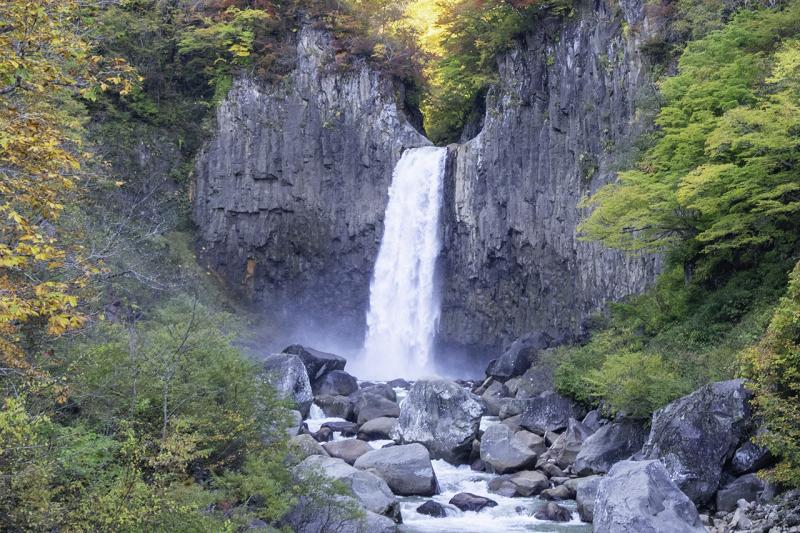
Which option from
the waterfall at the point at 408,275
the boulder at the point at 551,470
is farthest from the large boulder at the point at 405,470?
the waterfall at the point at 408,275

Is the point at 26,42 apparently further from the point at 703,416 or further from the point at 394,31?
the point at 394,31

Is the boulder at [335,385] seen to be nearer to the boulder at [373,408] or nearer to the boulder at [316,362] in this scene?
the boulder at [316,362]

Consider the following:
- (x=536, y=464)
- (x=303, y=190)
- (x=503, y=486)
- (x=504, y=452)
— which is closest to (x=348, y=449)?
(x=504, y=452)

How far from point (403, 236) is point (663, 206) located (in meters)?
18.0

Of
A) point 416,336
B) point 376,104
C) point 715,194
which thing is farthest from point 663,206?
point 376,104

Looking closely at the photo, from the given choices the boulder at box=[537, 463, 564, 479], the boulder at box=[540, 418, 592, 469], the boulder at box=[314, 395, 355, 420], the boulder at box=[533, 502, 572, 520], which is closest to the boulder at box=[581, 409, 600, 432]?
the boulder at box=[540, 418, 592, 469]

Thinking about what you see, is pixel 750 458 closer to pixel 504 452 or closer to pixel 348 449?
pixel 504 452

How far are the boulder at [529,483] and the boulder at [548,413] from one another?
309 cm

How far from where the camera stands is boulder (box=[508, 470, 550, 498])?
15.1m

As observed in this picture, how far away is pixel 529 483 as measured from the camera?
50.1 ft

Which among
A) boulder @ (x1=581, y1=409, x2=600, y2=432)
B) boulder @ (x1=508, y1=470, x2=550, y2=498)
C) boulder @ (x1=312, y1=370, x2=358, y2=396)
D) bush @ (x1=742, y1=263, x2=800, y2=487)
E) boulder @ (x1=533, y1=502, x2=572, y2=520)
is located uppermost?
bush @ (x1=742, y1=263, x2=800, y2=487)

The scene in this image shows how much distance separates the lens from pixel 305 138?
3641cm

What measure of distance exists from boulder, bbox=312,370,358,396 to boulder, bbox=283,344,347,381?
28 cm

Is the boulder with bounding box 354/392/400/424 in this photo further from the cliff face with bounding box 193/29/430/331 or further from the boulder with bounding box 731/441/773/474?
the cliff face with bounding box 193/29/430/331
